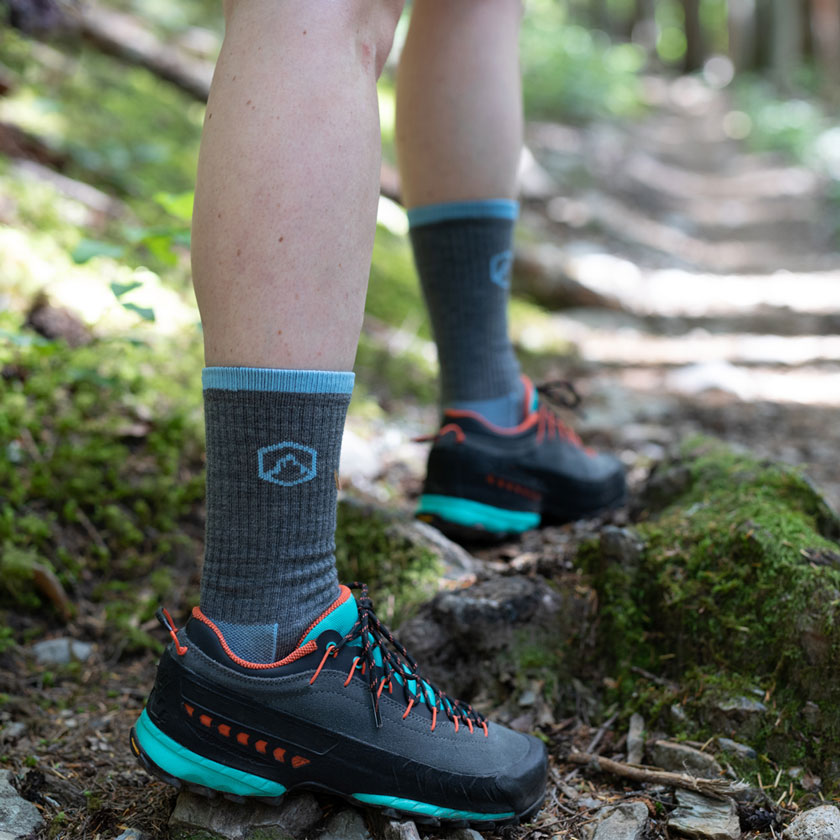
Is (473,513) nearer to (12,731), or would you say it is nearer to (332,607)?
(332,607)

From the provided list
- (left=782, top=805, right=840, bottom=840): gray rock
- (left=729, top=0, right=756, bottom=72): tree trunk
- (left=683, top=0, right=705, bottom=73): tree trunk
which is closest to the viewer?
(left=782, top=805, right=840, bottom=840): gray rock

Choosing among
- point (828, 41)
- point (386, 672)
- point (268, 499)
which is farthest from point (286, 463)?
point (828, 41)

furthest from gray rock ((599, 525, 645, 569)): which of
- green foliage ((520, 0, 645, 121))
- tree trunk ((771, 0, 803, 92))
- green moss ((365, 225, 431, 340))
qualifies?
tree trunk ((771, 0, 803, 92))

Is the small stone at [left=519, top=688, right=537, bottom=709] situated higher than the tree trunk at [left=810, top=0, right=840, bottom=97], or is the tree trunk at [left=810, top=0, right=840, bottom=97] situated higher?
the tree trunk at [left=810, top=0, right=840, bottom=97]

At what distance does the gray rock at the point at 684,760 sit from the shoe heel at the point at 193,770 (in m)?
0.61

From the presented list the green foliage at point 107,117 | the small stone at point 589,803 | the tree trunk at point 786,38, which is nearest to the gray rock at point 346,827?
the small stone at point 589,803

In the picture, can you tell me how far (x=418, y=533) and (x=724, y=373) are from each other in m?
2.23

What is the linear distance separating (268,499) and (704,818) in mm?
778

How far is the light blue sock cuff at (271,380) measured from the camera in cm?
108

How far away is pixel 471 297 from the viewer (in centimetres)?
181

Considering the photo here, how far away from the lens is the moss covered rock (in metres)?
1.28

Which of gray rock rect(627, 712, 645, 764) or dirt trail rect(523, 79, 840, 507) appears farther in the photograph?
dirt trail rect(523, 79, 840, 507)

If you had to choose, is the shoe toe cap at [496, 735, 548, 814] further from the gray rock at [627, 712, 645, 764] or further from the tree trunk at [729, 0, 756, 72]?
the tree trunk at [729, 0, 756, 72]

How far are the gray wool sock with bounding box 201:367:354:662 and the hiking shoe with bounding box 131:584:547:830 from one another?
4cm
